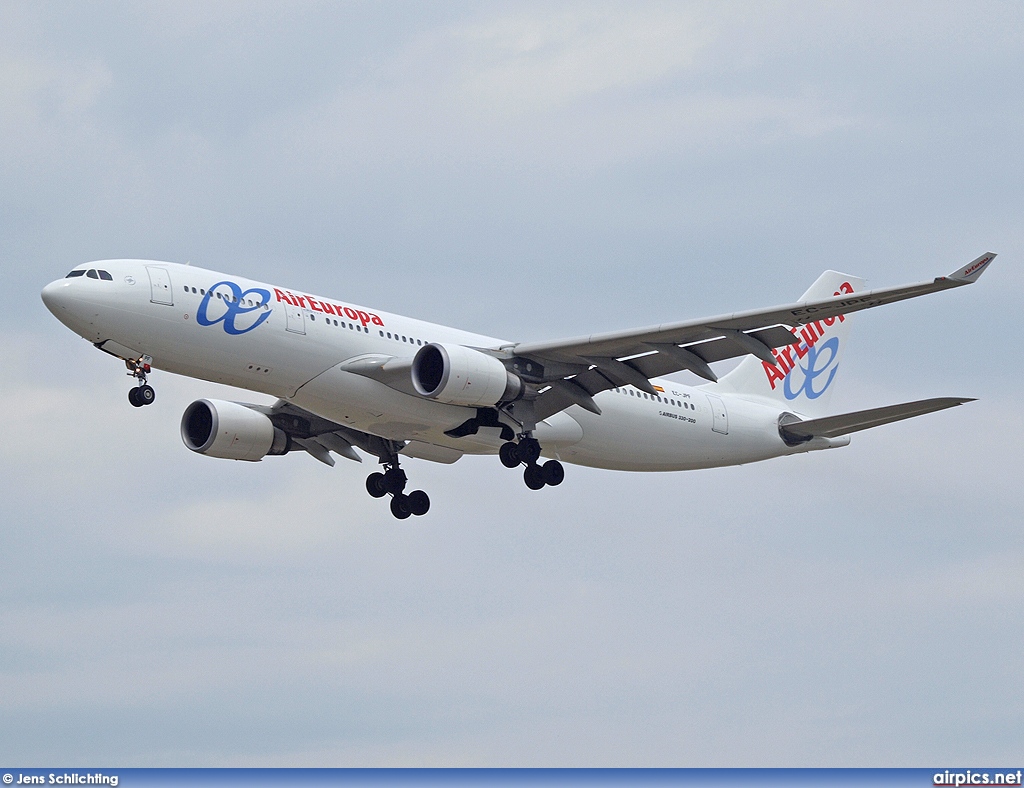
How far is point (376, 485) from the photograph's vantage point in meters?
42.7

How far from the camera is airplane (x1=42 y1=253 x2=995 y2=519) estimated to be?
3391 cm

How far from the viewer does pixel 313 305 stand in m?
35.9

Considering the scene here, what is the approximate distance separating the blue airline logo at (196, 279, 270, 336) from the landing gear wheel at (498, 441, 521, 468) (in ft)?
23.4

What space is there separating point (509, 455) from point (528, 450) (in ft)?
1.86

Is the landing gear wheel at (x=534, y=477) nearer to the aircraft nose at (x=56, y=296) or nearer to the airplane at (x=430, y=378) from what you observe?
the airplane at (x=430, y=378)

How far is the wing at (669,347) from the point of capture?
32188 millimetres

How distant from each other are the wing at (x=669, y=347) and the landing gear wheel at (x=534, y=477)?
133 cm

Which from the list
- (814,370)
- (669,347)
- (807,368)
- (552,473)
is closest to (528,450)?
(552,473)

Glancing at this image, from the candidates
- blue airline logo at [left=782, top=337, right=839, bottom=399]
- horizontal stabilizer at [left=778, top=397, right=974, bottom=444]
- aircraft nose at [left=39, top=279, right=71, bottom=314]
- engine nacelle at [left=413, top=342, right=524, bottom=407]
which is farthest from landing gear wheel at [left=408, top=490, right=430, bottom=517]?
aircraft nose at [left=39, top=279, right=71, bottom=314]

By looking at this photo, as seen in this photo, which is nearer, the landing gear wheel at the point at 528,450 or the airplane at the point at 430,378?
the airplane at the point at 430,378

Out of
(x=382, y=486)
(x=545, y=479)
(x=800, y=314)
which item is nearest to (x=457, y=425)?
(x=545, y=479)

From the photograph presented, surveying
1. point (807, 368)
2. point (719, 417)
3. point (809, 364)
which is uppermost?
point (809, 364)

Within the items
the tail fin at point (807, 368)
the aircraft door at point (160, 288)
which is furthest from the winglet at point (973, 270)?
the aircraft door at point (160, 288)

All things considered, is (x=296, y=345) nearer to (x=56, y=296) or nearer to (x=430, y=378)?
(x=430, y=378)
